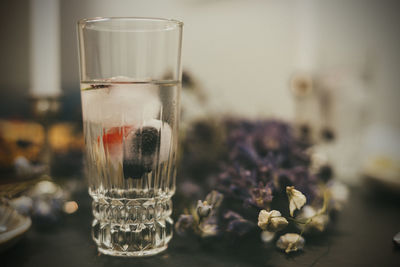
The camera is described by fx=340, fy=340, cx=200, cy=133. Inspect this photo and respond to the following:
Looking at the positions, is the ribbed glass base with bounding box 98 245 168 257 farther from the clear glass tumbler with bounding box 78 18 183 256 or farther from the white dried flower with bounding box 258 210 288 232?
the white dried flower with bounding box 258 210 288 232

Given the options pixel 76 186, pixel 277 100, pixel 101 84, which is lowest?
pixel 76 186

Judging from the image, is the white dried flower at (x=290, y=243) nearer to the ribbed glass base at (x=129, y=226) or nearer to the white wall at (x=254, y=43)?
the ribbed glass base at (x=129, y=226)

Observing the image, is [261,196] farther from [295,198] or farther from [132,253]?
[132,253]

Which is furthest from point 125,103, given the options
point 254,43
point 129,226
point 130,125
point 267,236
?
point 254,43

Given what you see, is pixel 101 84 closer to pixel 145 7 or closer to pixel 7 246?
pixel 7 246

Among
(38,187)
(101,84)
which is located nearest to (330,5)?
(101,84)

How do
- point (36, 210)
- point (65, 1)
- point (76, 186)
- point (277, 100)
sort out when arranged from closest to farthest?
point (36, 210) → point (76, 186) → point (277, 100) → point (65, 1)

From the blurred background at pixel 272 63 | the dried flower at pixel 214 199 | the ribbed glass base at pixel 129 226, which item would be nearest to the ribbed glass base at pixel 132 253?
the ribbed glass base at pixel 129 226
